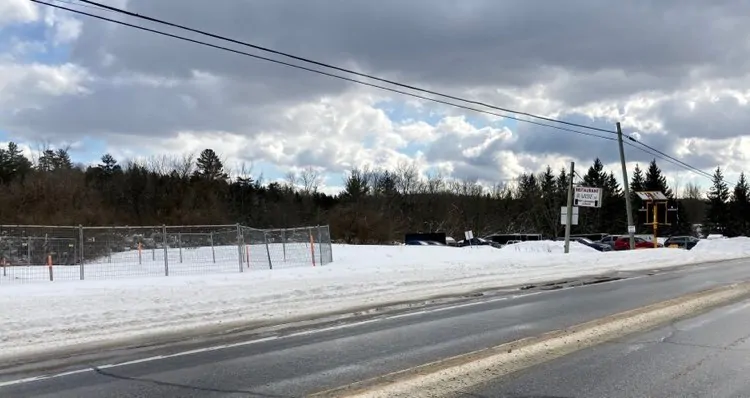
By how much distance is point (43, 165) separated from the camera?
83.2 metres

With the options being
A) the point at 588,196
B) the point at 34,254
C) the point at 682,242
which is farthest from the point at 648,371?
the point at 682,242

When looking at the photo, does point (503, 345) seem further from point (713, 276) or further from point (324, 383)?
point (713, 276)

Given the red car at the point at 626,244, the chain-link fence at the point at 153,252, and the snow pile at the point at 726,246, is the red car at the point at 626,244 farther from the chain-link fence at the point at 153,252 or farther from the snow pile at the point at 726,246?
the chain-link fence at the point at 153,252

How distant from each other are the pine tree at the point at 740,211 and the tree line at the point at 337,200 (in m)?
0.16

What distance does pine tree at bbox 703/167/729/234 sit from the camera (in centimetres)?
9838

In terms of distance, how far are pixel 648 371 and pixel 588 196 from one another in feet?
102

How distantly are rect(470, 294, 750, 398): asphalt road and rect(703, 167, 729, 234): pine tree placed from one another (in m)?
101

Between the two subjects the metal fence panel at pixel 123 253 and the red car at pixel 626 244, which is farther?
the red car at pixel 626 244

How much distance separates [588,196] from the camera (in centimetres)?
3638

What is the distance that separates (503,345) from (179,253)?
21251mm

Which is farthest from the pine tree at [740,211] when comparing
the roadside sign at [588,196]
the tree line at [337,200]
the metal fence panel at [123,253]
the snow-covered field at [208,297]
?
the metal fence panel at [123,253]

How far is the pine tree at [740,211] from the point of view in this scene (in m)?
95.9

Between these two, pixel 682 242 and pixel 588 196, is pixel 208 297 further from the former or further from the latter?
pixel 682 242

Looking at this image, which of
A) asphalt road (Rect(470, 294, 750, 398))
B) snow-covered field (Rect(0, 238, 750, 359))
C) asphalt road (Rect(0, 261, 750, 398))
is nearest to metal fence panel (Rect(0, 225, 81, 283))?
snow-covered field (Rect(0, 238, 750, 359))
